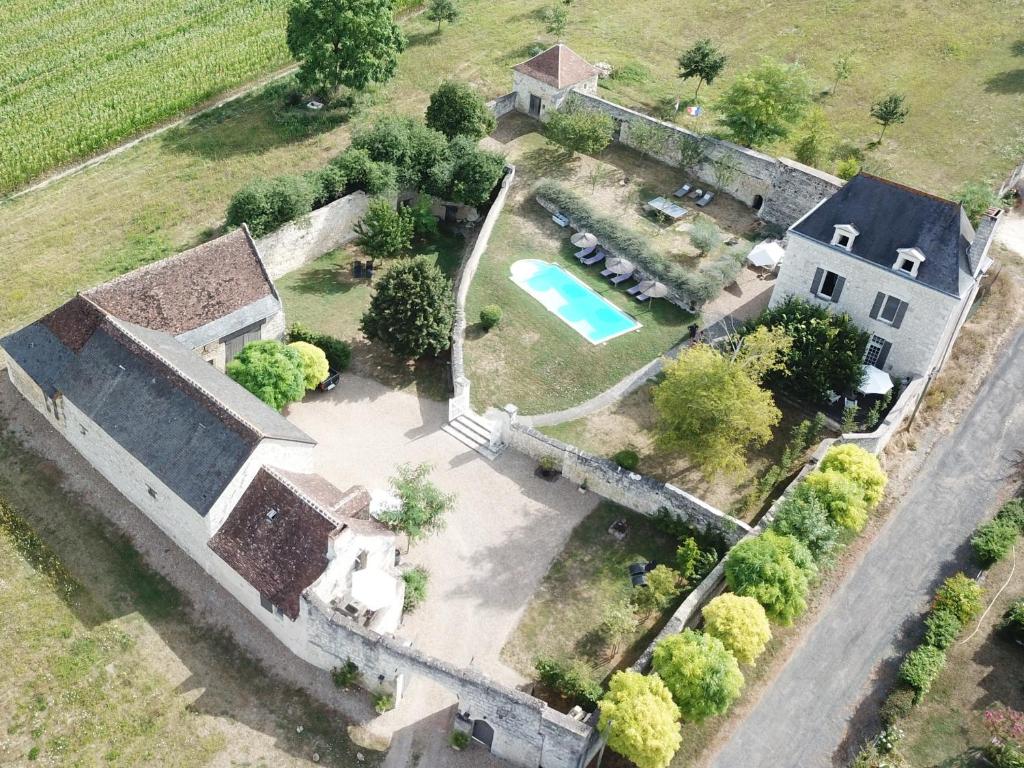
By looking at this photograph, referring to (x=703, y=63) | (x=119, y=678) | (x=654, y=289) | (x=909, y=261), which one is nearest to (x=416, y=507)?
(x=119, y=678)

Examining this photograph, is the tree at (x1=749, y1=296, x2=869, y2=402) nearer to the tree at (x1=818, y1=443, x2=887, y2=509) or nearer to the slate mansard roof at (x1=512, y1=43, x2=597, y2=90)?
the tree at (x1=818, y1=443, x2=887, y2=509)

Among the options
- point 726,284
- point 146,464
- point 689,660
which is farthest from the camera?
point 726,284

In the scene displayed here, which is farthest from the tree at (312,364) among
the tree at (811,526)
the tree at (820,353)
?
the tree at (811,526)

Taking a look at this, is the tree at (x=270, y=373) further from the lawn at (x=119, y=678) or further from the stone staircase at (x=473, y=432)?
the lawn at (x=119, y=678)

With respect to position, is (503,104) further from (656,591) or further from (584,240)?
(656,591)

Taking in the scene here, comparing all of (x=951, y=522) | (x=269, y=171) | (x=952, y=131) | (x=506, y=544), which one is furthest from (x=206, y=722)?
(x=952, y=131)

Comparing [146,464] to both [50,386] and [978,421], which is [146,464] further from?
[978,421]

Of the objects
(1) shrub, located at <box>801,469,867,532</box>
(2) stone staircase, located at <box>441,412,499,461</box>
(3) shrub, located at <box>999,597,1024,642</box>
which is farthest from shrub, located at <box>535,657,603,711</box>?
(3) shrub, located at <box>999,597,1024,642</box>
